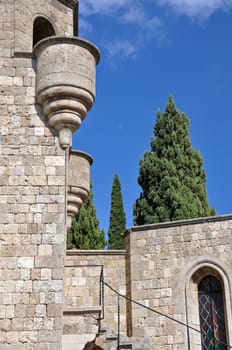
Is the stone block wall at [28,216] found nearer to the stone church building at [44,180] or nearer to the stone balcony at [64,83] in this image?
the stone church building at [44,180]

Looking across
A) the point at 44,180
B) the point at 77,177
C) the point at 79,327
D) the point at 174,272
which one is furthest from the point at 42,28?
the point at 174,272

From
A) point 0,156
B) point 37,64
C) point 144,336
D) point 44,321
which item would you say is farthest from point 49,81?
point 144,336

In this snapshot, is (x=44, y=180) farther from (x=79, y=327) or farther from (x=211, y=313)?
(x=211, y=313)

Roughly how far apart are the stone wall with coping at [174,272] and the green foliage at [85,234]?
9.73 metres

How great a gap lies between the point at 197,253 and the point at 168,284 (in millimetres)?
963

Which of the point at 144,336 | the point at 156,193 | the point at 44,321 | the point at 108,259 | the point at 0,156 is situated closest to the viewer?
the point at 44,321

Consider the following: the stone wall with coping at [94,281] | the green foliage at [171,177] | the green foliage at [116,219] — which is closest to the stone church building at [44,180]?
the stone wall with coping at [94,281]

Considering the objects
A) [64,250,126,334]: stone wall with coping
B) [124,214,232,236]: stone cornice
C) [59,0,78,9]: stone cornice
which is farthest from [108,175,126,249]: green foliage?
[59,0,78,9]: stone cornice

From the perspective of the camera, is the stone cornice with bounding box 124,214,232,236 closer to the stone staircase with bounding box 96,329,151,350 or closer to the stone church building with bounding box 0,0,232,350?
the stone church building with bounding box 0,0,232,350

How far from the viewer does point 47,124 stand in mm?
9641

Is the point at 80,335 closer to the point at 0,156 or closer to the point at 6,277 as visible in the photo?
the point at 6,277

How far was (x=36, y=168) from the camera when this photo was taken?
9375 mm

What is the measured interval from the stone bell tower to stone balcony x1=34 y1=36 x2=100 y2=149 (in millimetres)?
16

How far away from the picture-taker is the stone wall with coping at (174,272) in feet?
43.7
